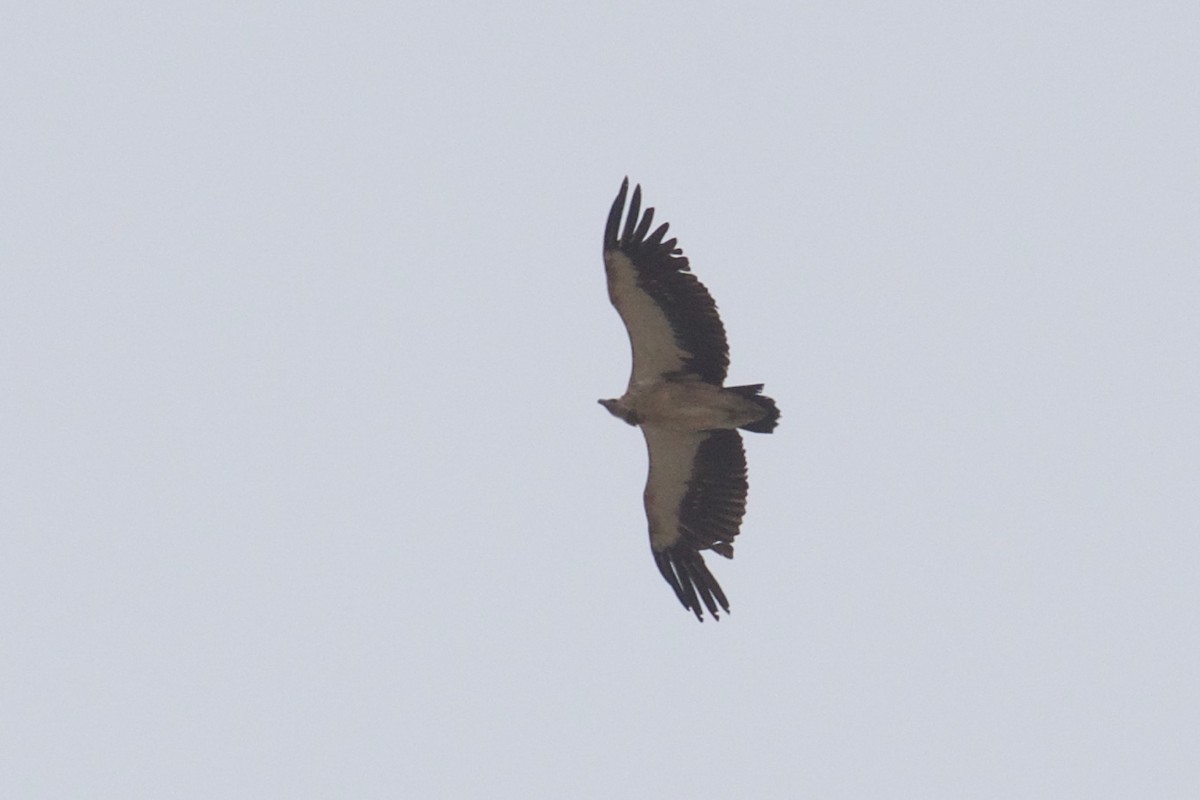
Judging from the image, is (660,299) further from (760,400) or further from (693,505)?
(693,505)

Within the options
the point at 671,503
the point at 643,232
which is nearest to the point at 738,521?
the point at 671,503

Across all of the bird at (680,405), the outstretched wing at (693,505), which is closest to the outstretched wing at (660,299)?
the bird at (680,405)

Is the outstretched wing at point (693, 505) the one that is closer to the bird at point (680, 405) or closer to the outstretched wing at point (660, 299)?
the bird at point (680, 405)

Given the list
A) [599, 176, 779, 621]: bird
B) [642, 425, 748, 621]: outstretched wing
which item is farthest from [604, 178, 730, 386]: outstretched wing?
[642, 425, 748, 621]: outstretched wing

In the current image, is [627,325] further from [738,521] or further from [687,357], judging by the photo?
[738,521]

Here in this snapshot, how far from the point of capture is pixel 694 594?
77.3 ft

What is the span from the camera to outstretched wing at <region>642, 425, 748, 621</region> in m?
23.3

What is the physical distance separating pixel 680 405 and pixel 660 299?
1.33 meters

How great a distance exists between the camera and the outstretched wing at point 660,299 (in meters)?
21.8

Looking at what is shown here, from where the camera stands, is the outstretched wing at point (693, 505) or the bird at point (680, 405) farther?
the outstretched wing at point (693, 505)

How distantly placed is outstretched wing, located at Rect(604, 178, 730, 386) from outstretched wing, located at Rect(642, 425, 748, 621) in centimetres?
118

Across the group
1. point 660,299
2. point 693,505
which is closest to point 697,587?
point 693,505

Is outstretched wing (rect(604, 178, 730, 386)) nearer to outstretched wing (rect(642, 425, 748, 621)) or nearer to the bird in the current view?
the bird

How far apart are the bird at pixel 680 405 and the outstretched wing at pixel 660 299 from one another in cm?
1
